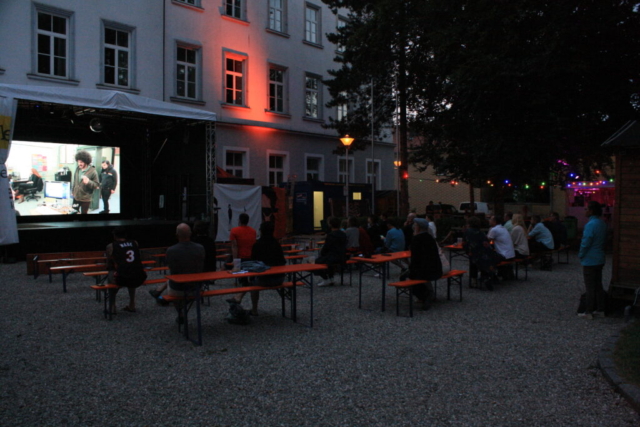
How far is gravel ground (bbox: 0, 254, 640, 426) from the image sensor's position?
3.95 metres

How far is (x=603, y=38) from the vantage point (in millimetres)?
13594

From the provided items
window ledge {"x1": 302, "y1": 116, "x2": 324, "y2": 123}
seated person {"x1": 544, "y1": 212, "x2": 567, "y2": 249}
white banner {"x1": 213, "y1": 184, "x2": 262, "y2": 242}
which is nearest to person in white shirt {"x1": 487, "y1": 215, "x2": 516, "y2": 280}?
seated person {"x1": 544, "y1": 212, "x2": 567, "y2": 249}

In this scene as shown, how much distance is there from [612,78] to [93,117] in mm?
15957

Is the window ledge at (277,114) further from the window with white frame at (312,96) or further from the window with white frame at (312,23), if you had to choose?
the window with white frame at (312,23)

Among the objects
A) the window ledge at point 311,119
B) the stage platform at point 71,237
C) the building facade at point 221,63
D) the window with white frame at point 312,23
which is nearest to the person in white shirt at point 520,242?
the stage platform at point 71,237

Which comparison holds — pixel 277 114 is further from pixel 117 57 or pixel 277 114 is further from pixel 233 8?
pixel 117 57

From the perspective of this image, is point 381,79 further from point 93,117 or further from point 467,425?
point 467,425

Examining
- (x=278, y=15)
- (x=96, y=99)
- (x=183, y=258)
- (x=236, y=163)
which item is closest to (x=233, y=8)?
(x=278, y=15)

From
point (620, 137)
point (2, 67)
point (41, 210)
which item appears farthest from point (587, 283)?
point (2, 67)

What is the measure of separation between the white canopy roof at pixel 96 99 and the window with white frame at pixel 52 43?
4893mm

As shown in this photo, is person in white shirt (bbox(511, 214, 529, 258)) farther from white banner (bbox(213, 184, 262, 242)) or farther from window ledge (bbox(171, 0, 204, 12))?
window ledge (bbox(171, 0, 204, 12))

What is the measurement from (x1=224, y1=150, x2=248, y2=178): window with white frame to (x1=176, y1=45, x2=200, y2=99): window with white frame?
287 centimetres

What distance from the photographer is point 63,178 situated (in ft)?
54.5

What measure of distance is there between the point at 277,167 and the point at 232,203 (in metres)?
7.37
